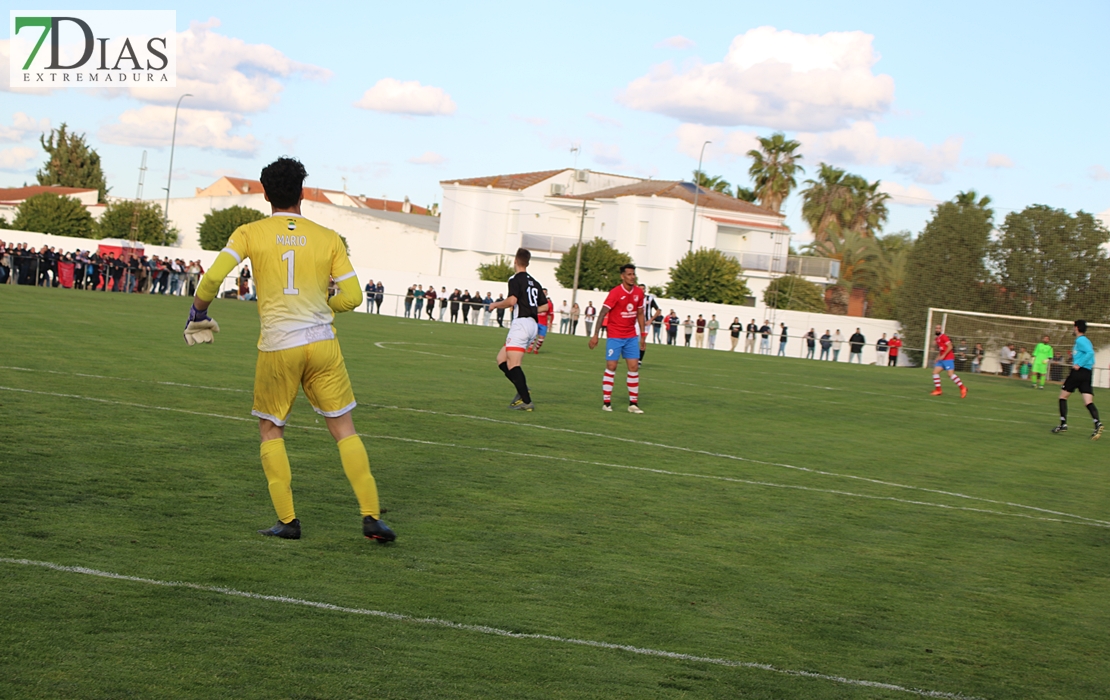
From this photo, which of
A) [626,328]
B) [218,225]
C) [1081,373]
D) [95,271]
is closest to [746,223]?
[218,225]

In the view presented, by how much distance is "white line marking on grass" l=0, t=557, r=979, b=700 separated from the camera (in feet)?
14.6

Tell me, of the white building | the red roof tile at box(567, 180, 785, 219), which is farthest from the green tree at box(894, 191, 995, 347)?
the red roof tile at box(567, 180, 785, 219)

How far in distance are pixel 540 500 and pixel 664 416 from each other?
7018 mm

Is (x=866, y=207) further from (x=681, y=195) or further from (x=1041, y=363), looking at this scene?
(x=1041, y=363)

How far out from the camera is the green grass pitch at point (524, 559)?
4.21 metres

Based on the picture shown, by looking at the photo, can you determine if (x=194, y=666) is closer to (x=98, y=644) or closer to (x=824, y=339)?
(x=98, y=644)

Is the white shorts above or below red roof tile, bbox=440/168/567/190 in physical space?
below

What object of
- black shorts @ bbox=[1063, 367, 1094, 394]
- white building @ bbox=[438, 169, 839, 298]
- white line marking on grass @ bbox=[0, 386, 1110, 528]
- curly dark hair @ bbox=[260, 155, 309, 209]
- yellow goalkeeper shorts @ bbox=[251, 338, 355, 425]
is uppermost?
white building @ bbox=[438, 169, 839, 298]

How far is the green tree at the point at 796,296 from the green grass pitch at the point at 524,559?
46354 millimetres

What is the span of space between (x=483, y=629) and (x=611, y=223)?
217 ft

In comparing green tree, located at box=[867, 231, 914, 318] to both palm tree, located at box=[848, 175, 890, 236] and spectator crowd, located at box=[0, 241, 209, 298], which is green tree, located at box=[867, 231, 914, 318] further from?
spectator crowd, located at box=[0, 241, 209, 298]

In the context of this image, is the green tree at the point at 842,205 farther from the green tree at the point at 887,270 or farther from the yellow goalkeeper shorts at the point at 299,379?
the yellow goalkeeper shorts at the point at 299,379

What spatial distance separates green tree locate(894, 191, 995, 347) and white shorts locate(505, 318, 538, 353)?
3725cm

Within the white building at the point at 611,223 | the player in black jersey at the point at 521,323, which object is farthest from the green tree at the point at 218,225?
the player in black jersey at the point at 521,323
